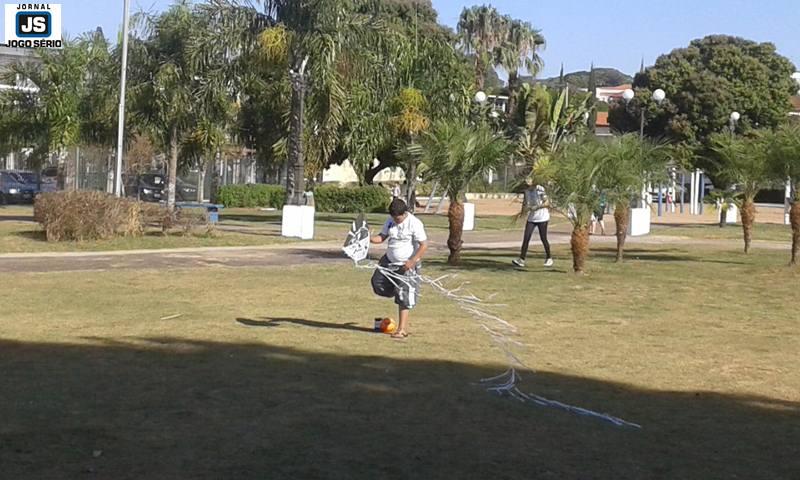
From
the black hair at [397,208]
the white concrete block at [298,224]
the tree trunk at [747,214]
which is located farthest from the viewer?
the white concrete block at [298,224]

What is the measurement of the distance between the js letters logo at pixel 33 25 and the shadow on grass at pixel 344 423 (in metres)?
20.7

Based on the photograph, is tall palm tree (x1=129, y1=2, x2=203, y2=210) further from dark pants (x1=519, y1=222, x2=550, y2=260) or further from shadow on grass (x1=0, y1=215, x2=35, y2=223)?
dark pants (x1=519, y1=222, x2=550, y2=260)

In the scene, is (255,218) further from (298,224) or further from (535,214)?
(535,214)

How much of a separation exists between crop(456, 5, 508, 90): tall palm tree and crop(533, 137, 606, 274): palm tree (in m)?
45.4

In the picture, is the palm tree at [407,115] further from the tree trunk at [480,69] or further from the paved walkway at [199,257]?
the tree trunk at [480,69]

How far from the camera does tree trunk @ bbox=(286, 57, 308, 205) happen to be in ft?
89.0

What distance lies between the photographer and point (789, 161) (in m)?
20.5

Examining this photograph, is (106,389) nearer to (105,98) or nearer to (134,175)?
(105,98)

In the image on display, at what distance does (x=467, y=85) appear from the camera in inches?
1585

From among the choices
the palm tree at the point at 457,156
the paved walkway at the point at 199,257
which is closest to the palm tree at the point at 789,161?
the palm tree at the point at 457,156

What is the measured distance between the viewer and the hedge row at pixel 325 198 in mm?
44562

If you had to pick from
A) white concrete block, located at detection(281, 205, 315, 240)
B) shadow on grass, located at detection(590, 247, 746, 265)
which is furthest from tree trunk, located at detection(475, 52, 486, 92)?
shadow on grass, located at detection(590, 247, 746, 265)

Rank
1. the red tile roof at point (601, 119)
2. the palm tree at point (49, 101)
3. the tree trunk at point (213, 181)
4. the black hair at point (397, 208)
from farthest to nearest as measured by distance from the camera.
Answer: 1. the red tile roof at point (601, 119)
2. the tree trunk at point (213, 181)
3. the palm tree at point (49, 101)
4. the black hair at point (397, 208)

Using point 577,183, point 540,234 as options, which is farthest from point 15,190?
point 577,183
